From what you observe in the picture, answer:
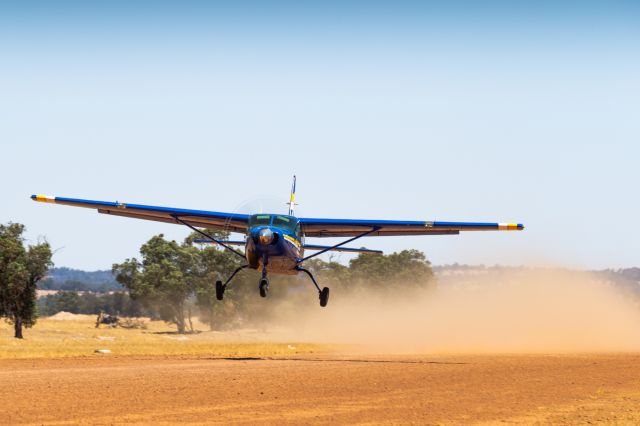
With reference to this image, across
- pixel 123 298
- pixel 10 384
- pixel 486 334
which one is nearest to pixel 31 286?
pixel 486 334

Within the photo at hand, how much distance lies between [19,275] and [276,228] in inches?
1245

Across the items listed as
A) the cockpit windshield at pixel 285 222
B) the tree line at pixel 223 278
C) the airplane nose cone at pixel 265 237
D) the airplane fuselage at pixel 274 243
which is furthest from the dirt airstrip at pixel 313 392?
the tree line at pixel 223 278

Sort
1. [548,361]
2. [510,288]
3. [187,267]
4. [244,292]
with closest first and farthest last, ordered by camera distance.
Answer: [548,361]
[510,288]
[187,267]
[244,292]

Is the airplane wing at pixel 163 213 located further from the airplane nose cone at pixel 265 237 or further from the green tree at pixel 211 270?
the green tree at pixel 211 270

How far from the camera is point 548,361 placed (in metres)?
35.7

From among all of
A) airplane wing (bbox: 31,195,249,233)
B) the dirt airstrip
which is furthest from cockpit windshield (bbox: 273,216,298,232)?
the dirt airstrip

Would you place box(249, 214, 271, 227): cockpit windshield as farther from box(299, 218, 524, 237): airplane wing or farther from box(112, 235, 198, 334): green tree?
box(112, 235, 198, 334): green tree

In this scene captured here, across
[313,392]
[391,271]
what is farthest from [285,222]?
[391,271]

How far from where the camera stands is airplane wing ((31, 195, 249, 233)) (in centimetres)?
3631

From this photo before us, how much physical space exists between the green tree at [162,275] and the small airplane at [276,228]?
53.1 m

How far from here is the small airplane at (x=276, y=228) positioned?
3200 cm

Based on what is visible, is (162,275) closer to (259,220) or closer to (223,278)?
(223,278)

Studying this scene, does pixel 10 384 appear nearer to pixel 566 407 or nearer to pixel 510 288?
pixel 566 407

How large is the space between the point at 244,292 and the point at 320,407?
81854 mm
